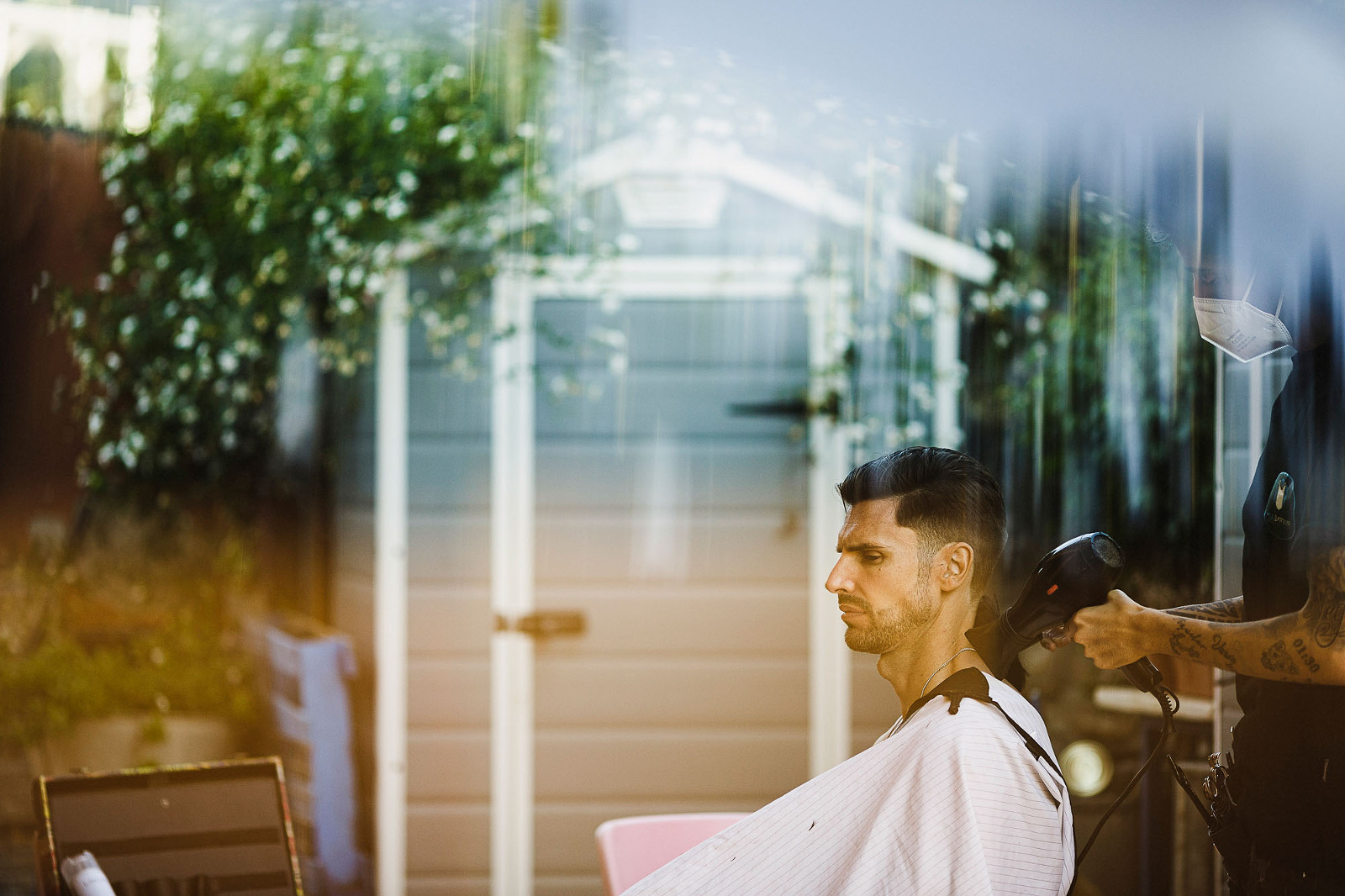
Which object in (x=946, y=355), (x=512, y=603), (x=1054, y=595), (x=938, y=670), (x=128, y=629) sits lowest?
(x=128, y=629)

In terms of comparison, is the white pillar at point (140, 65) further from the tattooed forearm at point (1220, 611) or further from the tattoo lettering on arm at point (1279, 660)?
the tattoo lettering on arm at point (1279, 660)

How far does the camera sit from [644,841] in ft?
7.11

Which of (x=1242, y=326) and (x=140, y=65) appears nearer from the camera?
(x=1242, y=326)

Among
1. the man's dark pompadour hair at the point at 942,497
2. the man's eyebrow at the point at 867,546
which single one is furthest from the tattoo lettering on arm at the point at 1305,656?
the man's eyebrow at the point at 867,546

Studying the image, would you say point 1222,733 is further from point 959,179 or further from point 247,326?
point 247,326

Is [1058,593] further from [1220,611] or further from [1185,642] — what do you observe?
[1220,611]

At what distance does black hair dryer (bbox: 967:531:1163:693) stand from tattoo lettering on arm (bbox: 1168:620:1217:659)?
0.07 metres

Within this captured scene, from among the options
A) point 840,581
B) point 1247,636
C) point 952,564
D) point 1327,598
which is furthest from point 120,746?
point 1327,598

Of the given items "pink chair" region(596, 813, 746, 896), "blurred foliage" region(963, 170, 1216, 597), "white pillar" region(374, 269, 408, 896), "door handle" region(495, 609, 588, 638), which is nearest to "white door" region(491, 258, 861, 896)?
"door handle" region(495, 609, 588, 638)

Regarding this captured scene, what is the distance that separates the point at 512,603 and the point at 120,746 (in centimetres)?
126

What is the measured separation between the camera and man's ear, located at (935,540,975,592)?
57.4 inches

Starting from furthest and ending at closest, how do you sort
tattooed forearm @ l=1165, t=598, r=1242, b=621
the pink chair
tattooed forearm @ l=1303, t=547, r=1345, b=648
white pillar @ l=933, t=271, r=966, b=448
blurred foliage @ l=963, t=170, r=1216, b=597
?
1. white pillar @ l=933, t=271, r=966, b=448
2. blurred foliage @ l=963, t=170, r=1216, b=597
3. the pink chair
4. tattooed forearm @ l=1165, t=598, r=1242, b=621
5. tattooed forearm @ l=1303, t=547, r=1345, b=648

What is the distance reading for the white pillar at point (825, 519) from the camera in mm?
3229

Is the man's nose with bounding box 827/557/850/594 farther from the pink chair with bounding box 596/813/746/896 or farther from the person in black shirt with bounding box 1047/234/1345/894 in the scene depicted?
the pink chair with bounding box 596/813/746/896
